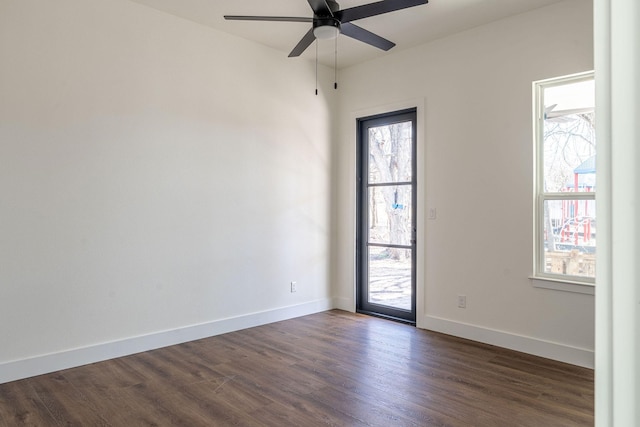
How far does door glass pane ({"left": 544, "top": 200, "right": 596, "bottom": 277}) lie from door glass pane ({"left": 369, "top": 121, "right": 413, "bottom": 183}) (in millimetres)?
1545

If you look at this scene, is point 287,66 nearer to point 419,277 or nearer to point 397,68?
point 397,68

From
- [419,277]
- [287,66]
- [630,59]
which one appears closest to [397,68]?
[287,66]

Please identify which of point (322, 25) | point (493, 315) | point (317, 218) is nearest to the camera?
point (322, 25)

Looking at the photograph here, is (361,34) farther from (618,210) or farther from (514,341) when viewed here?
(618,210)

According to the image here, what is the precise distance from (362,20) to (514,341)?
325 cm

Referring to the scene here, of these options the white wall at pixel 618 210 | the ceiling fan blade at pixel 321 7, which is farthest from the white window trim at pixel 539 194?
the white wall at pixel 618 210

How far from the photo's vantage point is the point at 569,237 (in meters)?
3.63

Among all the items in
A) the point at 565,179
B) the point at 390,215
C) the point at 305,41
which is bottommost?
the point at 390,215

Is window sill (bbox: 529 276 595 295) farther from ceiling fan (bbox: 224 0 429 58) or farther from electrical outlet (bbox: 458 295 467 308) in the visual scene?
ceiling fan (bbox: 224 0 429 58)

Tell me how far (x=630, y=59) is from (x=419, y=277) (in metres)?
4.31

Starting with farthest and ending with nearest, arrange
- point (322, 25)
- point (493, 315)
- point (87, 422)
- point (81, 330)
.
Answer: point (493, 315) < point (81, 330) < point (322, 25) < point (87, 422)

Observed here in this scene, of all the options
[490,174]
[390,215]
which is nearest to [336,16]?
[490,174]

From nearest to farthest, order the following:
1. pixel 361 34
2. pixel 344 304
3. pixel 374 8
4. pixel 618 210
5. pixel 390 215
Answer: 1. pixel 618 210
2. pixel 374 8
3. pixel 361 34
4. pixel 390 215
5. pixel 344 304

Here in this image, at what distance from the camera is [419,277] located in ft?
14.9
